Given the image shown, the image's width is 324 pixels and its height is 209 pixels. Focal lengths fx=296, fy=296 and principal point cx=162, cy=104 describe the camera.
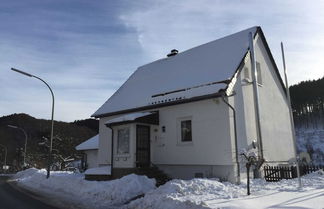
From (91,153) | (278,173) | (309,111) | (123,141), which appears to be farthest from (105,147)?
(309,111)

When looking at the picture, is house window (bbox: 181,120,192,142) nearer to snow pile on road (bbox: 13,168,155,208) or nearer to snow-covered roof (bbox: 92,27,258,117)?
snow-covered roof (bbox: 92,27,258,117)

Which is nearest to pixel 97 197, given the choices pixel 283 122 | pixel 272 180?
pixel 272 180

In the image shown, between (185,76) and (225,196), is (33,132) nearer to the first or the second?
(185,76)

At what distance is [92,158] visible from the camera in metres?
33.1

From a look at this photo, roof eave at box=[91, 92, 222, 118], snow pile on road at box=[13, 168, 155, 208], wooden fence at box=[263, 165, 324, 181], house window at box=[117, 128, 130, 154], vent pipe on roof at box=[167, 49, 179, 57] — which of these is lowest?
snow pile on road at box=[13, 168, 155, 208]

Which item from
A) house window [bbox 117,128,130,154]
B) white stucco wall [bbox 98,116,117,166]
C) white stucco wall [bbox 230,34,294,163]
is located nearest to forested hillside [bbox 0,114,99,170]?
white stucco wall [bbox 98,116,117,166]

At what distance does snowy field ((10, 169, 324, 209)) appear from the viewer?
9227 millimetres

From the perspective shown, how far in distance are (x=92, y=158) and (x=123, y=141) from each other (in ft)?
52.9

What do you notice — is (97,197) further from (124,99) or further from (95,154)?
(95,154)

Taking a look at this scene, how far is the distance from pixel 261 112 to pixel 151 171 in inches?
292

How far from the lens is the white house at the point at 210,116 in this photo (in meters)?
15.5

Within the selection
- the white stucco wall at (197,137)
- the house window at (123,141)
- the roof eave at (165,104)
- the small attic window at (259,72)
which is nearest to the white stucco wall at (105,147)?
the roof eave at (165,104)

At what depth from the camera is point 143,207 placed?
10141mm

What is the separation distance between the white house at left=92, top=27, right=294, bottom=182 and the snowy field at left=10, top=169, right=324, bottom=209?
2.65 meters
